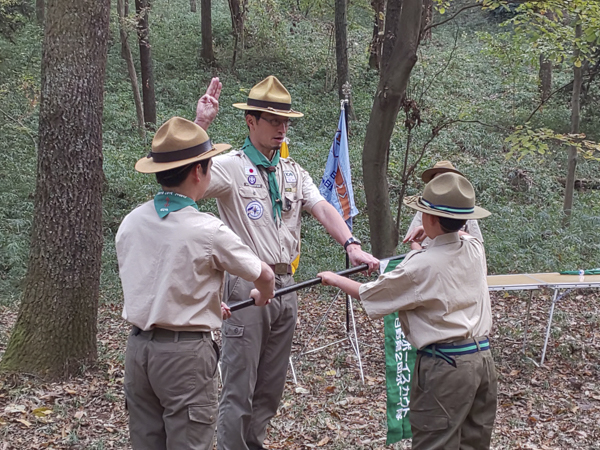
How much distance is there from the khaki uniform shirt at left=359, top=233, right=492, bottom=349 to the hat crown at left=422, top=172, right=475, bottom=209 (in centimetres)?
17

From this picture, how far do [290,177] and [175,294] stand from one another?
1494 millimetres

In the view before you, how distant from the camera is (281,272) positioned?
372 centimetres

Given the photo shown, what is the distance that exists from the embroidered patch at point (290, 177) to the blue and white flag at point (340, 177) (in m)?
2.77

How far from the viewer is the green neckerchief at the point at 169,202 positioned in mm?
2752

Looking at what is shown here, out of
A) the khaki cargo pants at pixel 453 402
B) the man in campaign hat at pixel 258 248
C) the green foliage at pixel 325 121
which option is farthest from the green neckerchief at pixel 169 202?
the green foliage at pixel 325 121

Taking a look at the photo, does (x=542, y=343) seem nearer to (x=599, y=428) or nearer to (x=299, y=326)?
(x=599, y=428)

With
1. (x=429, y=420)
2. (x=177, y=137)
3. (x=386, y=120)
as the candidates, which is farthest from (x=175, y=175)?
(x=386, y=120)

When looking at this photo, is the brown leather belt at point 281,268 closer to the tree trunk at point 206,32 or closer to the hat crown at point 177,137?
the hat crown at point 177,137

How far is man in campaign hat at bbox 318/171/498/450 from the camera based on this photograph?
9.93ft

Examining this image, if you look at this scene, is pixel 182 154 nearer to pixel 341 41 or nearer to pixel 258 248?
pixel 258 248

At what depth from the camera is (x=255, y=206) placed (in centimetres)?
371

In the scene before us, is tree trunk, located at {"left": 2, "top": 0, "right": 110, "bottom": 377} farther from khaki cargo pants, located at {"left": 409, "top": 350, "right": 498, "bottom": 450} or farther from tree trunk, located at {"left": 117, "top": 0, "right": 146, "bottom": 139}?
tree trunk, located at {"left": 117, "top": 0, "right": 146, "bottom": 139}

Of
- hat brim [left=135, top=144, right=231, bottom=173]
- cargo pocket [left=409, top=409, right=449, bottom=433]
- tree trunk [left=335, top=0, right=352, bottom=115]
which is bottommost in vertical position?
cargo pocket [left=409, top=409, right=449, bottom=433]

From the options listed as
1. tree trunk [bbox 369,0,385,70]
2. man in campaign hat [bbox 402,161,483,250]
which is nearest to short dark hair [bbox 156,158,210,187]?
man in campaign hat [bbox 402,161,483,250]
